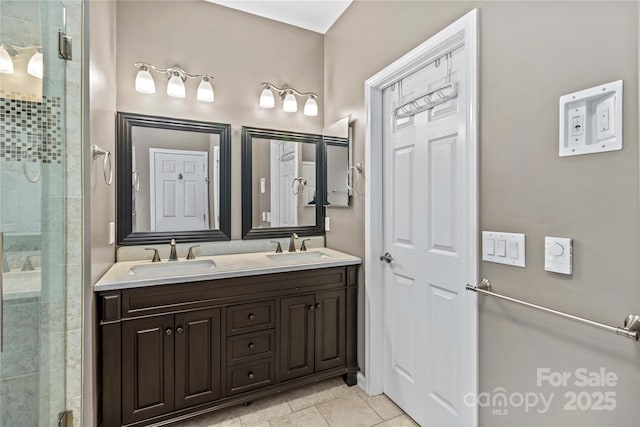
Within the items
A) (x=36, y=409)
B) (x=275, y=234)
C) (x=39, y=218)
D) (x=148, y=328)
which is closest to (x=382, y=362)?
(x=275, y=234)

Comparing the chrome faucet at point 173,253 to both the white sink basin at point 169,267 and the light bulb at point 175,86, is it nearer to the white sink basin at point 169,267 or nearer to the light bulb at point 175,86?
the white sink basin at point 169,267

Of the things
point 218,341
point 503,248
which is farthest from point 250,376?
point 503,248

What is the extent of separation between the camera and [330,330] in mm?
2139

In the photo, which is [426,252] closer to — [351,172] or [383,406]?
[351,172]

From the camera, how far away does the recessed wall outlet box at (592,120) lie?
2.98 ft

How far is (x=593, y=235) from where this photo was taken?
975mm

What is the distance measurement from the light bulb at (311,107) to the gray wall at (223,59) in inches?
2.6

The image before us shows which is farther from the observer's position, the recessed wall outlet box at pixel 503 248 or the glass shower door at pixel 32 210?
the glass shower door at pixel 32 210

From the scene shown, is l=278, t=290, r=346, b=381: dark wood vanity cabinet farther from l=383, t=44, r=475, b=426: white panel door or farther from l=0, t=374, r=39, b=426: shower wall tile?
l=0, t=374, r=39, b=426: shower wall tile

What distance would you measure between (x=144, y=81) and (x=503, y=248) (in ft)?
7.67

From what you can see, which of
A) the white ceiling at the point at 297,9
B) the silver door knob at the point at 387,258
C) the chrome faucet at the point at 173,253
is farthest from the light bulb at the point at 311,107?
the chrome faucet at the point at 173,253

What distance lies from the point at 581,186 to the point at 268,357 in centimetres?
181

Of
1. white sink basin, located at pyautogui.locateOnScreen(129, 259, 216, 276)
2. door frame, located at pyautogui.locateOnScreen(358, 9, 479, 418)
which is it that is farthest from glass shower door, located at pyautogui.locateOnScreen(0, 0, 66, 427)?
door frame, located at pyautogui.locateOnScreen(358, 9, 479, 418)

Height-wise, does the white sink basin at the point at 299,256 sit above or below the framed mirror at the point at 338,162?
below
